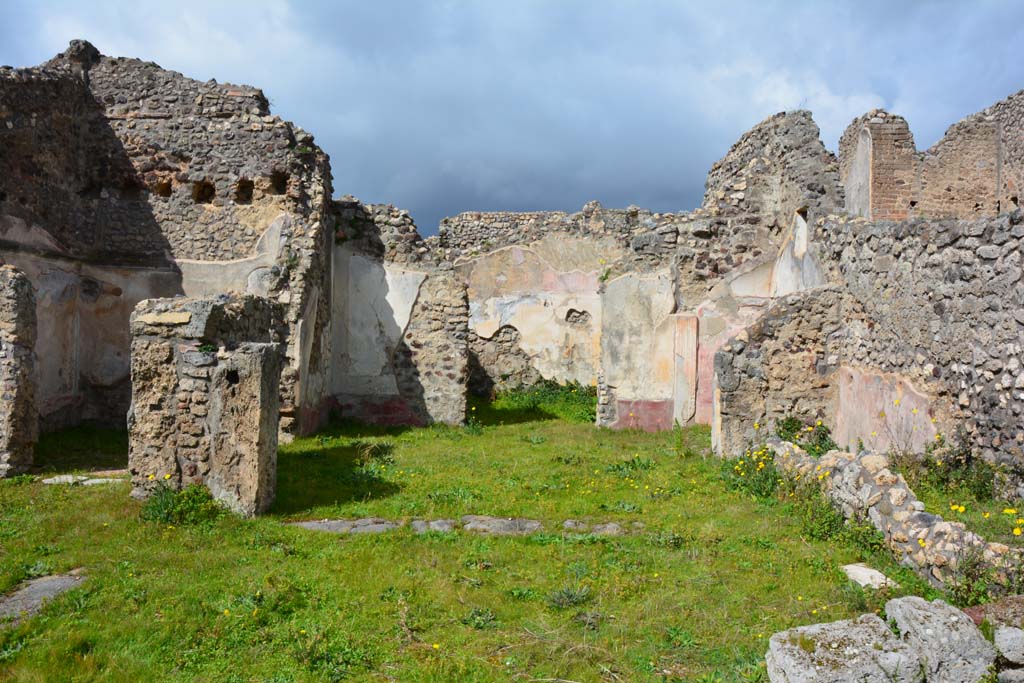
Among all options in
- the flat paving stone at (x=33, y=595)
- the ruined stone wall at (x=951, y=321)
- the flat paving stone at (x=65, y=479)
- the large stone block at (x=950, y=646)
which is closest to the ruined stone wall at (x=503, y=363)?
the ruined stone wall at (x=951, y=321)

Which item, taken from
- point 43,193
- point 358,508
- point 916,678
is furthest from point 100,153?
point 916,678

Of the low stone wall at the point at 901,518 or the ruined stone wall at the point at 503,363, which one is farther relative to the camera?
the ruined stone wall at the point at 503,363

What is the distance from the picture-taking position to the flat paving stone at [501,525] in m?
6.13

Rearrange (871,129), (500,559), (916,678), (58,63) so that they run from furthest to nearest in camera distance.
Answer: (871,129)
(58,63)
(500,559)
(916,678)

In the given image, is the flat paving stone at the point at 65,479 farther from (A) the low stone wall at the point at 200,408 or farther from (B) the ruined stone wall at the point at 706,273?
(B) the ruined stone wall at the point at 706,273

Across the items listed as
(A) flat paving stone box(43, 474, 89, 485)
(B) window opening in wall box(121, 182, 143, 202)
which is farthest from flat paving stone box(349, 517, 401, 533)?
(B) window opening in wall box(121, 182, 143, 202)

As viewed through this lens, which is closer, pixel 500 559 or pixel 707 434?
pixel 500 559

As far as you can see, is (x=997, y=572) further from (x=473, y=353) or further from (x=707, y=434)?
(x=473, y=353)

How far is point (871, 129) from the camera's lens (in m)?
16.2

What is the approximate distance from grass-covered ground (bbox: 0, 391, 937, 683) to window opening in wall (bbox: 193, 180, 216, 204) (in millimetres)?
5625

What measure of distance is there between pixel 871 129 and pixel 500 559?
14879 millimetres

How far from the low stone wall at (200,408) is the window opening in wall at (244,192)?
17.1ft

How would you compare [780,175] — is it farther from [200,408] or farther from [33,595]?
[33,595]

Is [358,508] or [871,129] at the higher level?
[871,129]
